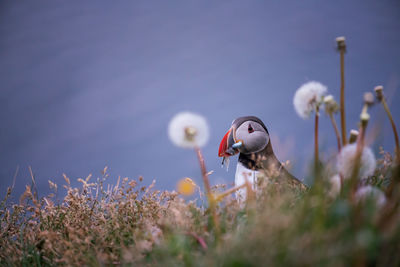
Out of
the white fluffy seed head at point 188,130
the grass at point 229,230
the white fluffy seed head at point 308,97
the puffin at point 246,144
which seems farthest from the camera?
the puffin at point 246,144

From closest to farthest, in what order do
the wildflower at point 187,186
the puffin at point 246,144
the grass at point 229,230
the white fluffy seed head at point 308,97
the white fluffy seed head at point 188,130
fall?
1. the grass at point 229,230
2. the white fluffy seed head at point 188,130
3. the white fluffy seed head at point 308,97
4. the wildflower at point 187,186
5. the puffin at point 246,144

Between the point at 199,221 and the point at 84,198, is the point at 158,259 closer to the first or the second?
the point at 199,221

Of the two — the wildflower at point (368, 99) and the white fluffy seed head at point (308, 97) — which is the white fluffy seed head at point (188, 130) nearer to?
the white fluffy seed head at point (308, 97)

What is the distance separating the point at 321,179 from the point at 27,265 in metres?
1.49

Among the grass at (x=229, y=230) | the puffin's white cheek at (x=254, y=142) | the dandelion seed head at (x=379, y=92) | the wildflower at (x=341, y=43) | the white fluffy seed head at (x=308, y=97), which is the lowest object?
the grass at (x=229, y=230)

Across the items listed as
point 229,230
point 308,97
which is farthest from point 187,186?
point 308,97

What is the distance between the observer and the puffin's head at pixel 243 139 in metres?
2.32

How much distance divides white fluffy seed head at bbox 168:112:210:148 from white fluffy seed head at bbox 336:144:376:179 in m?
0.51

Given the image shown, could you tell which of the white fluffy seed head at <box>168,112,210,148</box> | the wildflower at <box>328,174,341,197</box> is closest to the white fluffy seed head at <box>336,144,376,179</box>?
the wildflower at <box>328,174,341,197</box>

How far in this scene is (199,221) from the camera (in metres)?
1.51

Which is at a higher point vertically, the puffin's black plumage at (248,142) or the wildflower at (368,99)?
the puffin's black plumage at (248,142)

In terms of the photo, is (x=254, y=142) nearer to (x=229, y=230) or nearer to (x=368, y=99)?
(x=229, y=230)

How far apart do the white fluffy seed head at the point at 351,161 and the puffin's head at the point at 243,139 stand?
1.13 m

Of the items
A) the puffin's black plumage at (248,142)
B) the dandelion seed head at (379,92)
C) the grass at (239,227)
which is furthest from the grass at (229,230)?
the puffin's black plumage at (248,142)
